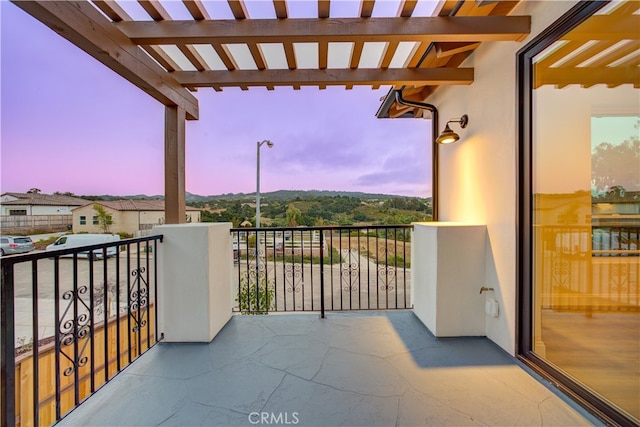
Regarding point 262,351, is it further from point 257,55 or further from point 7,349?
point 257,55

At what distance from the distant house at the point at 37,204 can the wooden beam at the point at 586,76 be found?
159 inches

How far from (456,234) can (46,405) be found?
5434 millimetres

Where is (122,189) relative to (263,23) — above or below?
below

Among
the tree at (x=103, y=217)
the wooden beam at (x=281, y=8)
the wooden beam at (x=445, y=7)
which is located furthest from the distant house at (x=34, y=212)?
the wooden beam at (x=445, y=7)

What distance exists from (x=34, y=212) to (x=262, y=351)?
2.33 m

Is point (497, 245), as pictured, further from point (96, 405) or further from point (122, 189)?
point (122, 189)

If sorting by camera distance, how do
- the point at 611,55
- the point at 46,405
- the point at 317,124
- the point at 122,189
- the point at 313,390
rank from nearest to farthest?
the point at 611,55
the point at 313,390
the point at 46,405
the point at 122,189
the point at 317,124

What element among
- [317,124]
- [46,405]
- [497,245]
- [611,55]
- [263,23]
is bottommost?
[46,405]

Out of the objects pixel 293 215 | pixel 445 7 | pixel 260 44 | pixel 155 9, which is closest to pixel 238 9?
pixel 260 44

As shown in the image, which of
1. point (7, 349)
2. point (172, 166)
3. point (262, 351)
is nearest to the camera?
point (7, 349)

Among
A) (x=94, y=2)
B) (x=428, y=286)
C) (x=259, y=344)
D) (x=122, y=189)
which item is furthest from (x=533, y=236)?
(x=122, y=189)

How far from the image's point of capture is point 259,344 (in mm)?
2258

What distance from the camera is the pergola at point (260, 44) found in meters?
1.78

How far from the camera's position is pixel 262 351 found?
7.04 ft
